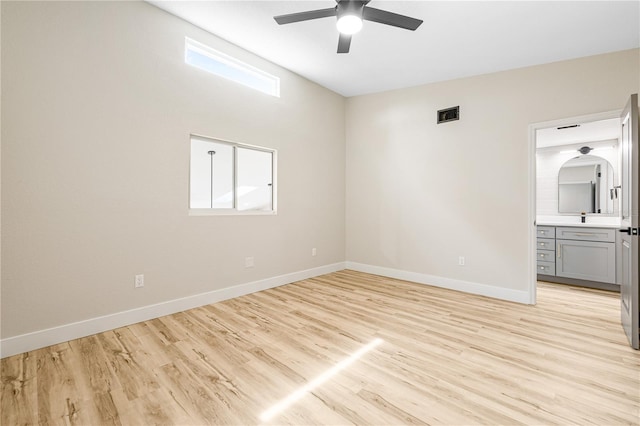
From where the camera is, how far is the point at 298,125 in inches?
174

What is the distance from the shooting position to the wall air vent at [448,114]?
411 centimetres

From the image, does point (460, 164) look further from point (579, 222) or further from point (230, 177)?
point (230, 177)

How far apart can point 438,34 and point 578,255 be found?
3779mm

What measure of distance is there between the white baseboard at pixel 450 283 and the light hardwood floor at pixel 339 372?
0.39 meters

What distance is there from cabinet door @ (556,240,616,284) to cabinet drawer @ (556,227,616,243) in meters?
0.06

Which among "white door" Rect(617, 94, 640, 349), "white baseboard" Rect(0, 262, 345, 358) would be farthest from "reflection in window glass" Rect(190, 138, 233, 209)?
"white door" Rect(617, 94, 640, 349)

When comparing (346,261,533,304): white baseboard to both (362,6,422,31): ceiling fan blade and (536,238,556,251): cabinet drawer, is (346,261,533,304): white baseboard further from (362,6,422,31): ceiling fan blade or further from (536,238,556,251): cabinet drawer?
(362,6,422,31): ceiling fan blade

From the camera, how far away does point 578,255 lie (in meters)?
4.34

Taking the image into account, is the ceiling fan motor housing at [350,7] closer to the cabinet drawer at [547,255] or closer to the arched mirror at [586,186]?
the cabinet drawer at [547,255]

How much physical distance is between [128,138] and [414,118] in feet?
12.3

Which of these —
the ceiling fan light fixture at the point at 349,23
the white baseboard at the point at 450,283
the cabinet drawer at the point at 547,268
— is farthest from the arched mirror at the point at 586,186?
the ceiling fan light fixture at the point at 349,23

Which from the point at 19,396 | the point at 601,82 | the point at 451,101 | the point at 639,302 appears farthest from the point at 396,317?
the point at 601,82

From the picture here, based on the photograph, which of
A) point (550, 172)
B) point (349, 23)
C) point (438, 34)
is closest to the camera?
point (349, 23)

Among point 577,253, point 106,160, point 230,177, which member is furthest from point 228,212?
point 577,253
